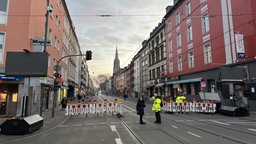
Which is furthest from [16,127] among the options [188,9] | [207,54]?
[188,9]

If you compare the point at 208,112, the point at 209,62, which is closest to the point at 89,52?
the point at 208,112

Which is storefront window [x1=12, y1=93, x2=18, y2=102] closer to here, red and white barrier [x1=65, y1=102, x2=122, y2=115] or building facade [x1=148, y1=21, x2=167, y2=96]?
red and white barrier [x1=65, y1=102, x2=122, y2=115]

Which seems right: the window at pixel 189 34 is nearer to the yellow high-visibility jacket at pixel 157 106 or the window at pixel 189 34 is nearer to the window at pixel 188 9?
the window at pixel 188 9

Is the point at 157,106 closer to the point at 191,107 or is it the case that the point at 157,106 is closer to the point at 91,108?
the point at 91,108

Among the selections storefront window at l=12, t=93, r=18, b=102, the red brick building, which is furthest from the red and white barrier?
the red brick building

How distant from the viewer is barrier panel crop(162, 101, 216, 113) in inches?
747

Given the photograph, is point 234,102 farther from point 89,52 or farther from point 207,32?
point 89,52

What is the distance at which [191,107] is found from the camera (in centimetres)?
1925

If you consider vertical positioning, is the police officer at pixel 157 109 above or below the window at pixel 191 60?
below

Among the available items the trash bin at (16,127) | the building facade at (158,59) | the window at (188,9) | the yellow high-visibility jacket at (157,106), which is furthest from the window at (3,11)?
the building facade at (158,59)

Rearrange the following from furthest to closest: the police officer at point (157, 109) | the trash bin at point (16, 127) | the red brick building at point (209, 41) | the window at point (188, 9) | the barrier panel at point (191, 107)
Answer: the window at point (188, 9)
the red brick building at point (209, 41)
the barrier panel at point (191, 107)
the police officer at point (157, 109)
the trash bin at point (16, 127)

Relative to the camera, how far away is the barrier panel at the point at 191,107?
18969 millimetres

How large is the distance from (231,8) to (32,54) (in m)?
19.8

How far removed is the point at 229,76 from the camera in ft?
62.9
